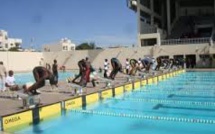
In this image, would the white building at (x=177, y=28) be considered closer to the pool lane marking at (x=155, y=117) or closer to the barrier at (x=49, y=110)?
the pool lane marking at (x=155, y=117)

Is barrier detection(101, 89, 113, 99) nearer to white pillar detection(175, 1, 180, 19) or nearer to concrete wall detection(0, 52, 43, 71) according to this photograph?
concrete wall detection(0, 52, 43, 71)

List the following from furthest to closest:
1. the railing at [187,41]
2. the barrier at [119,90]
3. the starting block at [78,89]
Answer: the railing at [187,41], the barrier at [119,90], the starting block at [78,89]

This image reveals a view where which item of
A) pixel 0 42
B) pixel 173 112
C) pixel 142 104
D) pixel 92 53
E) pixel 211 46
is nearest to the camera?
pixel 173 112

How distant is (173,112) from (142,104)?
182 centimetres

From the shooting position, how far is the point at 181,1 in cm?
4747

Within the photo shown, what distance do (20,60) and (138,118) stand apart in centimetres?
3161

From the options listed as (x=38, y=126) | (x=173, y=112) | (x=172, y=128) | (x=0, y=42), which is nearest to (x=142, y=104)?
(x=173, y=112)

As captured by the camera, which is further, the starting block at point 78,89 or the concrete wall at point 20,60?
the concrete wall at point 20,60

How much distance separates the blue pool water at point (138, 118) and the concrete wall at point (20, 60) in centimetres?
2580

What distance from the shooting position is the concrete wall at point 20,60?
119ft

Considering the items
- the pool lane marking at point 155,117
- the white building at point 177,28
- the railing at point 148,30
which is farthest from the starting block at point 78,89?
the railing at point 148,30

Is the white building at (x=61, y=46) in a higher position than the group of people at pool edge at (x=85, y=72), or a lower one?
higher

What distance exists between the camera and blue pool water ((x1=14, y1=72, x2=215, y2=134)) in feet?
27.5

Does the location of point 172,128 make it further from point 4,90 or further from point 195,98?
point 4,90
